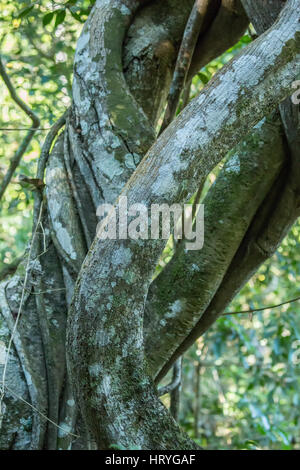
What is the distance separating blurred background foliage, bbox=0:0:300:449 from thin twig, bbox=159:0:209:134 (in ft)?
1.55

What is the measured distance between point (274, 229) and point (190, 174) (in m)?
0.57

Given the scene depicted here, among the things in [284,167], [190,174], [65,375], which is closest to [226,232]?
[284,167]

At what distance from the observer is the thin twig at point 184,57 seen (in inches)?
69.1

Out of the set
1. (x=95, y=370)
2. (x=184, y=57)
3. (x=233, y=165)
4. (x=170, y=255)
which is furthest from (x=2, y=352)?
(x=170, y=255)

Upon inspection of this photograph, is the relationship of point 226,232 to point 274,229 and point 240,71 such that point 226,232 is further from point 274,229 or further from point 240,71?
point 240,71

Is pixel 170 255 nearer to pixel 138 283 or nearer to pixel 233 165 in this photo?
pixel 233 165

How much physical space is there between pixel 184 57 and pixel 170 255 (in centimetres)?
128

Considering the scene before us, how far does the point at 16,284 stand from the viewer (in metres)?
1.64

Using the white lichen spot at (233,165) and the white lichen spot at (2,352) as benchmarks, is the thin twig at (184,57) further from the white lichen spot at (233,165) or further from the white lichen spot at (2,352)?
the white lichen spot at (2,352)

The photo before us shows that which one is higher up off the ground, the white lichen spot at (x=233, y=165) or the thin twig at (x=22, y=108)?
the thin twig at (x=22, y=108)

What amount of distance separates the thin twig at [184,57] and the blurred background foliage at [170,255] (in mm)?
471

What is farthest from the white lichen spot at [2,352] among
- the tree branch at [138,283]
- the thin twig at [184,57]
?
the thin twig at [184,57]

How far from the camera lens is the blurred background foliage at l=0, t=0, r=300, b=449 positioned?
9.69ft
